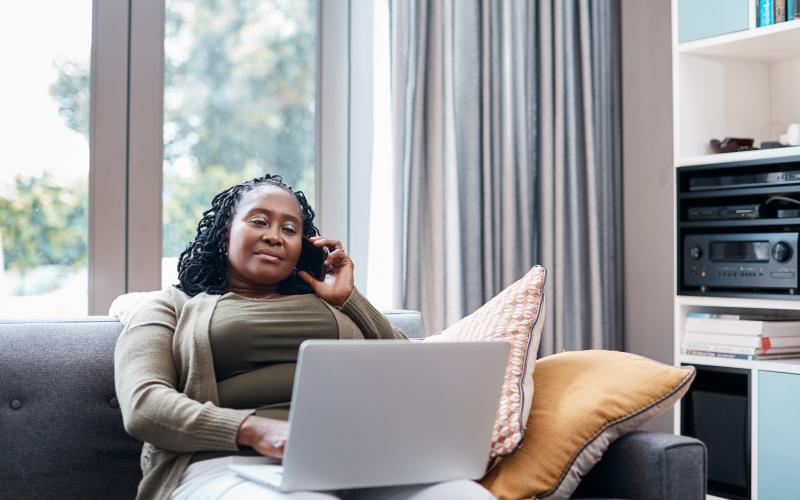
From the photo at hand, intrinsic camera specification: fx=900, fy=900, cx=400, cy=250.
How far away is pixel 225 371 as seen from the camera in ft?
5.81

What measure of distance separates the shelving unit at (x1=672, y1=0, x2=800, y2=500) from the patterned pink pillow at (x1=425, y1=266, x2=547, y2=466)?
1.19 metres

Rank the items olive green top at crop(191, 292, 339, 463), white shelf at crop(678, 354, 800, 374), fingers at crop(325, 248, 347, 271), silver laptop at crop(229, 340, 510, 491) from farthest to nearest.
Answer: white shelf at crop(678, 354, 800, 374)
fingers at crop(325, 248, 347, 271)
olive green top at crop(191, 292, 339, 463)
silver laptop at crop(229, 340, 510, 491)

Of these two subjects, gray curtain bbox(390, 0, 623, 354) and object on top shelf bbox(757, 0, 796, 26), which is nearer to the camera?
object on top shelf bbox(757, 0, 796, 26)

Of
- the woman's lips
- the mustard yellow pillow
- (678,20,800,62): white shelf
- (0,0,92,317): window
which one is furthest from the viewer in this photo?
(678,20,800,62): white shelf

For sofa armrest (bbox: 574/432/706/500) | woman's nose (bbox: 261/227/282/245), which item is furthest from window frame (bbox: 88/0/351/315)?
sofa armrest (bbox: 574/432/706/500)

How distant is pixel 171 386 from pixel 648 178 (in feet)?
7.96

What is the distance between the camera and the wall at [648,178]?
3486 mm

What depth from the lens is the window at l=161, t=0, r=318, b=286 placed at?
2777 mm

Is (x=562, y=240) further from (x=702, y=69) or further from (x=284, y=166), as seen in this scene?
Answer: (x=284, y=166)

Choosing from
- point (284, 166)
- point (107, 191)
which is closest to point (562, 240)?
point (284, 166)

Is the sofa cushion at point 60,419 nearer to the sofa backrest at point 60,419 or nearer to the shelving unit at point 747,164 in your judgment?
the sofa backrest at point 60,419

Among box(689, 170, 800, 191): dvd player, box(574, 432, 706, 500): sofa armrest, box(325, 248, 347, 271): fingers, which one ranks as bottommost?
box(574, 432, 706, 500): sofa armrest

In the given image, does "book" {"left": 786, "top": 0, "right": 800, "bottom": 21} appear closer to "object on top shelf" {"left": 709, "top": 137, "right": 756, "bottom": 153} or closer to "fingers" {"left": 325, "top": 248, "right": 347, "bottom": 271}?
"object on top shelf" {"left": 709, "top": 137, "right": 756, "bottom": 153}

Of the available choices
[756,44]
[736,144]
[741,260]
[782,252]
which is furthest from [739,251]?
[756,44]
